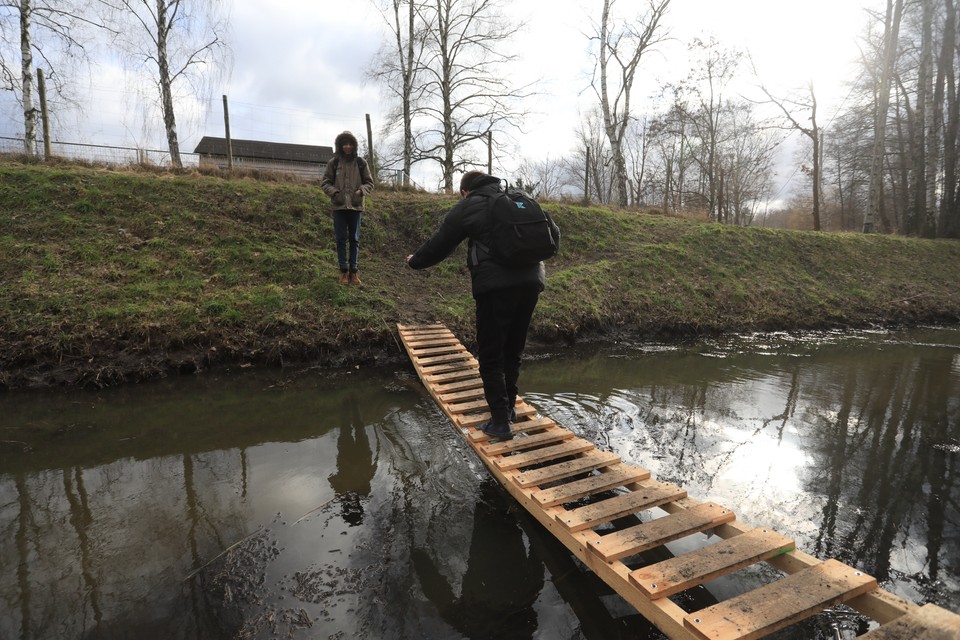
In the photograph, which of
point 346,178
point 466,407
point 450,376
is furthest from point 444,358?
point 346,178

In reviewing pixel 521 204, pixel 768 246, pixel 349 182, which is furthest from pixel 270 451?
pixel 768 246

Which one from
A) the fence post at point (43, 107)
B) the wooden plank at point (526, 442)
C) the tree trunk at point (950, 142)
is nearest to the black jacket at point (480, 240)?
the wooden plank at point (526, 442)

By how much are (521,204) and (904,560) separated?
10.6 ft

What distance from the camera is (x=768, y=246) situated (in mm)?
13570

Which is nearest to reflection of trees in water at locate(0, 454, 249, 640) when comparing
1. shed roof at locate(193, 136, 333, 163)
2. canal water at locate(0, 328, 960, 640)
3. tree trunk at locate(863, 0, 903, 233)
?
canal water at locate(0, 328, 960, 640)

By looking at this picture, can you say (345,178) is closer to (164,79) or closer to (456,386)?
(456,386)

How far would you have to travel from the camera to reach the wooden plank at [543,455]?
3.42 meters

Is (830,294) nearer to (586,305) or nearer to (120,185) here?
(586,305)

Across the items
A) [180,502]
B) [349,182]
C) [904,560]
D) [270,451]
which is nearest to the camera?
[904,560]

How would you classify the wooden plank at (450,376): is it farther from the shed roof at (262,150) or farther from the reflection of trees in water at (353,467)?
the shed roof at (262,150)

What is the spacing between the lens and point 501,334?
11.6 ft

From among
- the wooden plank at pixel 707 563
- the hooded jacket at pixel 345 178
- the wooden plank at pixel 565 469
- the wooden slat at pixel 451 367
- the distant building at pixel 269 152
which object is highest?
the distant building at pixel 269 152

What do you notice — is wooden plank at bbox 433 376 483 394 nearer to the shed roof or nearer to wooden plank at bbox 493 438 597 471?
wooden plank at bbox 493 438 597 471

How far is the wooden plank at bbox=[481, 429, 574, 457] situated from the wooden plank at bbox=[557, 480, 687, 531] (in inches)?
34.3
